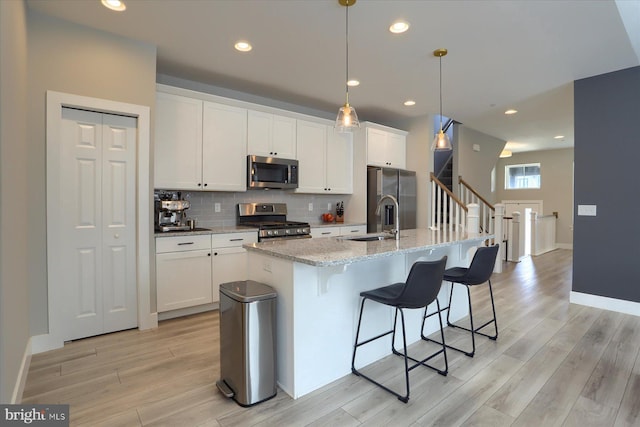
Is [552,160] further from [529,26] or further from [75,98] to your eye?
[75,98]

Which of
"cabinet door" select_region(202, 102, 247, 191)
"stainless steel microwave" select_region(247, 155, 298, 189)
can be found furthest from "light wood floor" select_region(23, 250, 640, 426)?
"stainless steel microwave" select_region(247, 155, 298, 189)

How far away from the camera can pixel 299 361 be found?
207cm

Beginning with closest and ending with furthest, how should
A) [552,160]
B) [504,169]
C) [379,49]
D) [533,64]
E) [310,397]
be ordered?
[310,397]
[379,49]
[533,64]
[552,160]
[504,169]

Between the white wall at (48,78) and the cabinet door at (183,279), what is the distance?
2.95 feet

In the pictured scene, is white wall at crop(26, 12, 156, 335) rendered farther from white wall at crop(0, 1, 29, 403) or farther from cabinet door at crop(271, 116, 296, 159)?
cabinet door at crop(271, 116, 296, 159)

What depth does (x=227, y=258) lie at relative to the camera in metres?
3.71

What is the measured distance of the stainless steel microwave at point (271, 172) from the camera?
4.12 meters

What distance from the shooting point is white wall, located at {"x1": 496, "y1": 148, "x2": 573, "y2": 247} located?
900cm

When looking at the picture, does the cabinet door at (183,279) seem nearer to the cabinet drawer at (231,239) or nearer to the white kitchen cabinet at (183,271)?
the white kitchen cabinet at (183,271)

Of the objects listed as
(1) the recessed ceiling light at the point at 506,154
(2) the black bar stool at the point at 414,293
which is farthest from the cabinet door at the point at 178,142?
(1) the recessed ceiling light at the point at 506,154

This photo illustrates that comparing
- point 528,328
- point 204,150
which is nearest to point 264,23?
point 204,150

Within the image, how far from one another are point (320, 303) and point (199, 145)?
249 cm

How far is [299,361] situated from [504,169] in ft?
34.2

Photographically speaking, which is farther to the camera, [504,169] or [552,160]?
[504,169]
